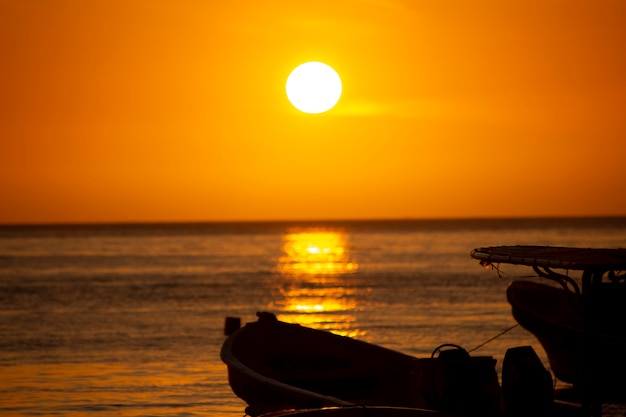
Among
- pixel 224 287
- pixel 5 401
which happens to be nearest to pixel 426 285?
pixel 224 287

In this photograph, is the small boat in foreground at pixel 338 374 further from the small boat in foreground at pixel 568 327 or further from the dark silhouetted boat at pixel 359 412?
the small boat in foreground at pixel 568 327

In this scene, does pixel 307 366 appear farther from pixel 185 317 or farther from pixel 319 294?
pixel 319 294

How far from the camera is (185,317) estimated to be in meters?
35.8

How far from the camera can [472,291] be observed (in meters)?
44.6

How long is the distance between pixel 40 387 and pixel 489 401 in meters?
11.1

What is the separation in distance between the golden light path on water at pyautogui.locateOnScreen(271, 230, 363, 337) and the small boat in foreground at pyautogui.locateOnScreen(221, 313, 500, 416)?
1235cm

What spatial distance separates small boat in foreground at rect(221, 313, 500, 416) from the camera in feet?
38.8

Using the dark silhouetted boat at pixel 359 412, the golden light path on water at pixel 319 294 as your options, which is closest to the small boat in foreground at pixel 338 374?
the dark silhouetted boat at pixel 359 412

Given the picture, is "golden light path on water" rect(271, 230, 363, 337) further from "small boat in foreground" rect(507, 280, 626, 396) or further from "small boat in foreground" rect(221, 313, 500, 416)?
"small boat in foreground" rect(221, 313, 500, 416)

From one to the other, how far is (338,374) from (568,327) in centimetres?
594

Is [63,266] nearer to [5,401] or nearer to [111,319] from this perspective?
[111,319]

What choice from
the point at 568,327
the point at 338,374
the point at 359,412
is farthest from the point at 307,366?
the point at 568,327

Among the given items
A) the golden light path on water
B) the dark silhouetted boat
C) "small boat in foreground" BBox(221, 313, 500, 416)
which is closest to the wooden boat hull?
"small boat in foreground" BBox(221, 313, 500, 416)

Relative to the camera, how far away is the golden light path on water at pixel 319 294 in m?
34.0
